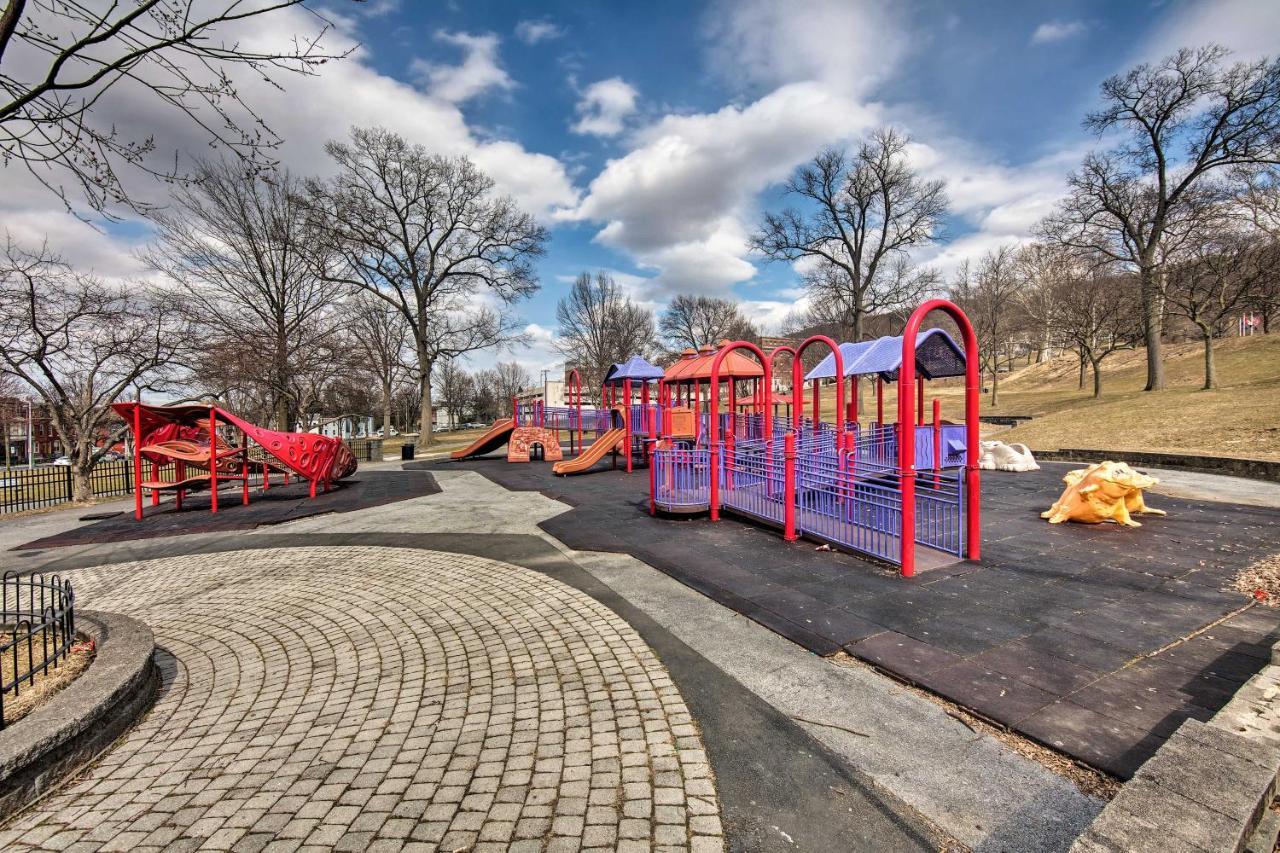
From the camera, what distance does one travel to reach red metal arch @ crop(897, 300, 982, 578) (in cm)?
596

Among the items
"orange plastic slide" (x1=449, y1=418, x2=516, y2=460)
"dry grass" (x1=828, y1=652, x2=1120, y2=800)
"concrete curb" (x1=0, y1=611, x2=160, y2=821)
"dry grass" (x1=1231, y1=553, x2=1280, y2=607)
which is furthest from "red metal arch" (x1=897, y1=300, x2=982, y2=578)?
"orange plastic slide" (x1=449, y1=418, x2=516, y2=460)

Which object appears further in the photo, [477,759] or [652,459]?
[652,459]

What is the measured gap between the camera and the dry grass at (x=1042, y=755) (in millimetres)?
2648

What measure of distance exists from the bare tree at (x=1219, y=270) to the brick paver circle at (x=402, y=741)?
3207 cm

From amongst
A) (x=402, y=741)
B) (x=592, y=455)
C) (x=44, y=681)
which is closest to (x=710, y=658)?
(x=402, y=741)

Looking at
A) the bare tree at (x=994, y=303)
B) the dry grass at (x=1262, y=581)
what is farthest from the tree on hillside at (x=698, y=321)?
the dry grass at (x=1262, y=581)

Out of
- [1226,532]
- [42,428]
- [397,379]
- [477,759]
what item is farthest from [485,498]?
[42,428]

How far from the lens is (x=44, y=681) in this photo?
372 centimetres

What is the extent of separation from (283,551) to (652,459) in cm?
636

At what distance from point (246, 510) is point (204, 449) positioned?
247 cm

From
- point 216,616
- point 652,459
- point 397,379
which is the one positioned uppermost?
point 397,379

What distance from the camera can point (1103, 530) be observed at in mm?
7793

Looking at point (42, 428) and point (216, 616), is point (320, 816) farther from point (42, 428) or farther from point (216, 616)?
point (42, 428)

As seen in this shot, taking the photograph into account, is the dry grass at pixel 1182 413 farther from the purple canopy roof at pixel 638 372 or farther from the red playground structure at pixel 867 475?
the purple canopy roof at pixel 638 372
